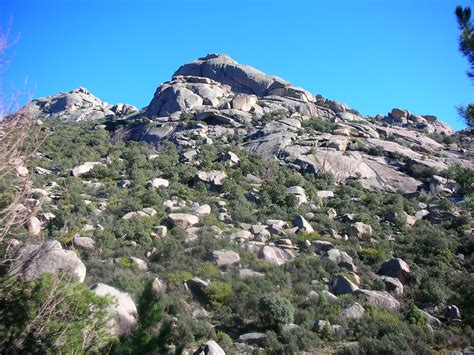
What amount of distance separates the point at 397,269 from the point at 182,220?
8081 mm

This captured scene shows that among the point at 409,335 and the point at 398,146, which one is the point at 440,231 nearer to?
the point at 409,335

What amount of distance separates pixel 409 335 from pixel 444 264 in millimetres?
5934

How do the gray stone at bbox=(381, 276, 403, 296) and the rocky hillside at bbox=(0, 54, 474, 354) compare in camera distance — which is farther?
the gray stone at bbox=(381, 276, 403, 296)

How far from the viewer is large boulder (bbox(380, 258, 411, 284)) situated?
12945 mm

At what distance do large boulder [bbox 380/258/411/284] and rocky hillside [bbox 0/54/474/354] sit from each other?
55 millimetres

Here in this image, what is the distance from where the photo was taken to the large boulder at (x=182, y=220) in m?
15.1

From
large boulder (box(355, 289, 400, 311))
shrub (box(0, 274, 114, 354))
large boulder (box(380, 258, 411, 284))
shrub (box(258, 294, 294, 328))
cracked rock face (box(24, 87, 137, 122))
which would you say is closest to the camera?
shrub (box(0, 274, 114, 354))

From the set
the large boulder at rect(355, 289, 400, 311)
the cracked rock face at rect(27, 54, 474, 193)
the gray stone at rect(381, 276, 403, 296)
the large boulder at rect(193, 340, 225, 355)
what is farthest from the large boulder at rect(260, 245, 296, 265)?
the cracked rock face at rect(27, 54, 474, 193)

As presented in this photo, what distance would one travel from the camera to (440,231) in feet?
55.7

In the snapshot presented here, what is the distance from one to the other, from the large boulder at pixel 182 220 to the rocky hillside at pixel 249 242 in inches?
5.3

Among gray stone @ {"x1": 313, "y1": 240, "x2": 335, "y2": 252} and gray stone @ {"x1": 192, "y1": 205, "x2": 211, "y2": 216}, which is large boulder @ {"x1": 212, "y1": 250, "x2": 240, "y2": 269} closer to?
gray stone @ {"x1": 313, "y1": 240, "x2": 335, "y2": 252}

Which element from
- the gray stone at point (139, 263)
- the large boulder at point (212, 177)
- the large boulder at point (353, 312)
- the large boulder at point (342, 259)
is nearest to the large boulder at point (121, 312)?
the gray stone at point (139, 263)

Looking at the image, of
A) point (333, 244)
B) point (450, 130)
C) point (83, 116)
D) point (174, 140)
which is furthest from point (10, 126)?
point (83, 116)

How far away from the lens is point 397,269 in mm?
13062
